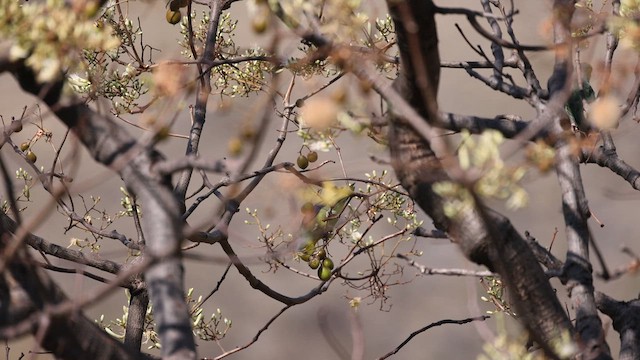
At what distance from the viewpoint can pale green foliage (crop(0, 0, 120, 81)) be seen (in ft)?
3.38

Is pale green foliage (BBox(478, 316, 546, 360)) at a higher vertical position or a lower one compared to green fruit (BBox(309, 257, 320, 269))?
lower

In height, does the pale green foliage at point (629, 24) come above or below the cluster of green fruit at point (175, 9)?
below

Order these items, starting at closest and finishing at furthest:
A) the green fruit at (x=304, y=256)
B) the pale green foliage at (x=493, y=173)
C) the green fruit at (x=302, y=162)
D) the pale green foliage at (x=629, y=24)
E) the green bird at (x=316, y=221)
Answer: the pale green foliage at (x=493, y=173)
the pale green foliage at (x=629, y=24)
the green bird at (x=316, y=221)
the green fruit at (x=304, y=256)
the green fruit at (x=302, y=162)

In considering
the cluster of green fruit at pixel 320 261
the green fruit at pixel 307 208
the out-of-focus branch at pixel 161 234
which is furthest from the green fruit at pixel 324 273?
the out-of-focus branch at pixel 161 234

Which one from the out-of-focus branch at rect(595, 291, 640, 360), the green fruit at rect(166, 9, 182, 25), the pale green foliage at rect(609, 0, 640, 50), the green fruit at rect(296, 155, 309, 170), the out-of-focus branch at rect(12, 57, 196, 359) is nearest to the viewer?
the out-of-focus branch at rect(12, 57, 196, 359)

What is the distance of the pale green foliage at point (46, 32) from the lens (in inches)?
40.6

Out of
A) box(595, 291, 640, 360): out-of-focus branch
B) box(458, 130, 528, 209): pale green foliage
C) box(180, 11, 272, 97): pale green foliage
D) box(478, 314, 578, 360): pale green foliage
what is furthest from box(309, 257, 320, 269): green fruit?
box(458, 130, 528, 209): pale green foliage

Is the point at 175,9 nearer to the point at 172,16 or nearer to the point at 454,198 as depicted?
the point at 172,16

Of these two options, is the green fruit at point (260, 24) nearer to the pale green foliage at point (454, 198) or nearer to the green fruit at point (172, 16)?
the pale green foliage at point (454, 198)

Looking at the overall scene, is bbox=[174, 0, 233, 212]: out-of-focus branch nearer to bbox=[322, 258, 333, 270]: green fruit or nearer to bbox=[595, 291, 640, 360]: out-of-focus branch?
bbox=[322, 258, 333, 270]: green fruit

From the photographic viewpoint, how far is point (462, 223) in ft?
3.97

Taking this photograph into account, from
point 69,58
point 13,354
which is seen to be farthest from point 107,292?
point 13,354

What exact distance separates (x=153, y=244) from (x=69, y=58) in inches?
11.1

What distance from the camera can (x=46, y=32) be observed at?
3.41 feet
